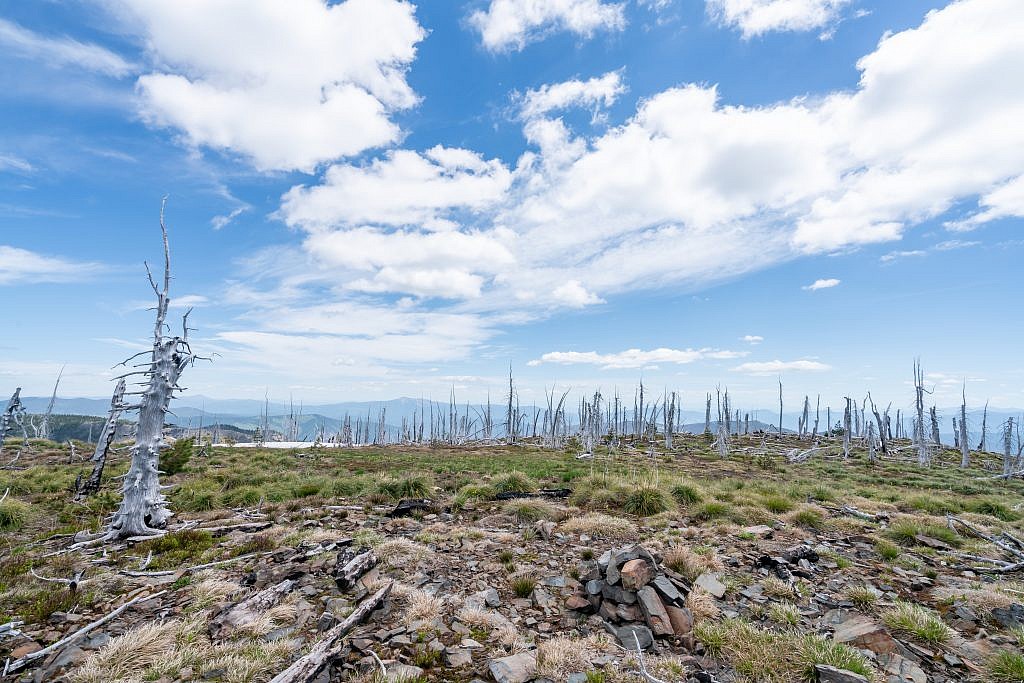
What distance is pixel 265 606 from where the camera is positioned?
646cm

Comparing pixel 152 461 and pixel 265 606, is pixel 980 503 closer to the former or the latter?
pixel 265 606

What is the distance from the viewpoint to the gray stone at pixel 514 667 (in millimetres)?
4891

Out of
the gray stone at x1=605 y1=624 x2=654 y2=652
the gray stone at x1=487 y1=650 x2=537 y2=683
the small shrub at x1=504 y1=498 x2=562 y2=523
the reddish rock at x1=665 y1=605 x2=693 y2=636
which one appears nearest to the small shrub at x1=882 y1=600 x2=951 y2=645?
the reddish rock at x1=665 y1=605 x2=693 y2=636

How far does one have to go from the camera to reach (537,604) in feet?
22.7

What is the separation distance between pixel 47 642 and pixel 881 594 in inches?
502

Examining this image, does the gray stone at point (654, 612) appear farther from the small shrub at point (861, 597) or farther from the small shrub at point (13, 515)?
the small shrub at point (13, 515)

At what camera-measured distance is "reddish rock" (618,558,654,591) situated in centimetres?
650

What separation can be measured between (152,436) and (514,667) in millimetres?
11941

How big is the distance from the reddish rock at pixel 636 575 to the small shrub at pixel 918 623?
10.9 feet

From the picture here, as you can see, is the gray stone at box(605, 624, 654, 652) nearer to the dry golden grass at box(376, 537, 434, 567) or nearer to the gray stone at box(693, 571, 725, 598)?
the gray stone at box(693, 571, 725, 598)

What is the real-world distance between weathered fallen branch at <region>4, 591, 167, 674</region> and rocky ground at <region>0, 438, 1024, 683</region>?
78mm

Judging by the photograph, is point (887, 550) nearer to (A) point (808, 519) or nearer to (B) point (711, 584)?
(A) point (808, 519)

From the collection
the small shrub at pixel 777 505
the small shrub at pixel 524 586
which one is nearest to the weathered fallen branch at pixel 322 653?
the small shrub at pixel 524 586

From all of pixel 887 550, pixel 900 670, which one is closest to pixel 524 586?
pixel 900 670
